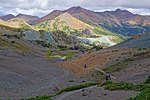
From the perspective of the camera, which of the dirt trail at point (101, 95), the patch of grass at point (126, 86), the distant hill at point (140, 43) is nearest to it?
the dirt trail at point (101, 95)

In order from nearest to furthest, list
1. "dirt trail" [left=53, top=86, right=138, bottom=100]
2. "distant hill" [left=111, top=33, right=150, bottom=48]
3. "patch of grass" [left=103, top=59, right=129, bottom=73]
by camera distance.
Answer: "dirt trail" [left=53, top=86, right=138, bottom=100] < "patch of grass" [left=103, top=59, right=129, bottom=73] < "distant hill" [left=111, top=33, right=150, bottom=48]

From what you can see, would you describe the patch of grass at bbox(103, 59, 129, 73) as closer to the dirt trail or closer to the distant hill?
the dirt trail

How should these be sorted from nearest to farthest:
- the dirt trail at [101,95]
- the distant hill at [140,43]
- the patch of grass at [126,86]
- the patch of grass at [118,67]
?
the dirt trail at [101,95]
the patch of grass at [126,86]
the patch of grass at [118,67]
the distant hill at [140,43]

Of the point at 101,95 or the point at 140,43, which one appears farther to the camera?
the point at 140,43

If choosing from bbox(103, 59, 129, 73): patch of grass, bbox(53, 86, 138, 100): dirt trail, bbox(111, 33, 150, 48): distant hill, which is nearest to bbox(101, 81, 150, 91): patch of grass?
bbox(53, 86, 138, 100): dirt trail

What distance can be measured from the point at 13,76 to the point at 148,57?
27726 millimetres

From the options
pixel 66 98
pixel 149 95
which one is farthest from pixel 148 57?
pixel 149 95

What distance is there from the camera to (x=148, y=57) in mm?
68250

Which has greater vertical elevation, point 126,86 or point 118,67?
point 126,86

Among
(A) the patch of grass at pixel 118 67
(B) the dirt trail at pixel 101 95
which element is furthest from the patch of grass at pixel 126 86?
(A) the patch of grass at pixel 118 67

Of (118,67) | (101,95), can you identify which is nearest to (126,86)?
(101,95)

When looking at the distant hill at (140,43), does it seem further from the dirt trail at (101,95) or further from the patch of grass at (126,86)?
the patch of grass at (126,86)

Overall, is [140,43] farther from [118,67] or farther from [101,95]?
[101,95]

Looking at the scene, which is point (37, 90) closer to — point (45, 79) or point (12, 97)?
point (12, 97)
